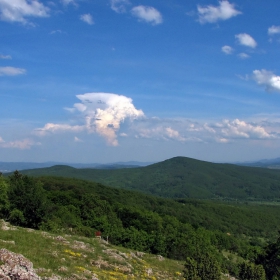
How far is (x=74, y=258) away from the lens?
29359 millimetres

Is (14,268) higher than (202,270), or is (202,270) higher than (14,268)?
A: (14,268)

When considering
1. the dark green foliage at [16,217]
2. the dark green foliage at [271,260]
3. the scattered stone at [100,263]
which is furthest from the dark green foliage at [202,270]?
the dark green foliage at [271,260]

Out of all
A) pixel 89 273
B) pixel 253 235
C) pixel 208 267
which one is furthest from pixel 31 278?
pixel 253 235

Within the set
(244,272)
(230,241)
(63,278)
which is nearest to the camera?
(63,278)

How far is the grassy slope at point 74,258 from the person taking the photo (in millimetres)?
23312

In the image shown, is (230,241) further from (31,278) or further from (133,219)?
(31,278)

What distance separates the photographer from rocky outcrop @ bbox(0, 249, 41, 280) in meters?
16.8

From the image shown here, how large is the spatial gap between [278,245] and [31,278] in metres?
86.5

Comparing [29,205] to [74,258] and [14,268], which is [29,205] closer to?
[74,258]

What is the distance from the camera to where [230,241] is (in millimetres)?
125500

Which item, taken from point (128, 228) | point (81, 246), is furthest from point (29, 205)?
→ point (128, 228)

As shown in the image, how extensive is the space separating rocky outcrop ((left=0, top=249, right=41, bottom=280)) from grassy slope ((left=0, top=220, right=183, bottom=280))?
194 cm

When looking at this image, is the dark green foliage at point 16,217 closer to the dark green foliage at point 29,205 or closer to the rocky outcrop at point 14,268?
the dark green foliage at point 29,205

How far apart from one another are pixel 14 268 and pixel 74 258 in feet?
42.0
